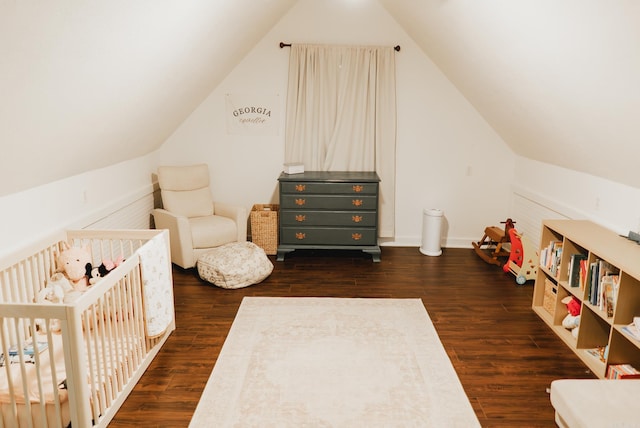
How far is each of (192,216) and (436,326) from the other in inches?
103

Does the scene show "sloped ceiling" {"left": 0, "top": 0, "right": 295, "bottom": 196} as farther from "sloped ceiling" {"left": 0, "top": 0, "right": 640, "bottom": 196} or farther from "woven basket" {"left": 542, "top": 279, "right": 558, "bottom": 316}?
"woven basket" {"left": 542, "top": 279, "right": 558, "bottom": 316}

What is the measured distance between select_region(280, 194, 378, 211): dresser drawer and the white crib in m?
1.76

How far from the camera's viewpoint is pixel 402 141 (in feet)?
17.2

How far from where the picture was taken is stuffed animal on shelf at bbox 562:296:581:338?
3216 millimetres

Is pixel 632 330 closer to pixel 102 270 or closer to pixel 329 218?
pixel 329 218

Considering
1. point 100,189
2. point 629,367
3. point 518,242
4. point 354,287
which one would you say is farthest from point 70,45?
point 518,242

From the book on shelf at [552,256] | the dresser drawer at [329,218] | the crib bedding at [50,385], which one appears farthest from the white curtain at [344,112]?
the crib bedding at [50,385]

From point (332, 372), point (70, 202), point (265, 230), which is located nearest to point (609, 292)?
point (332, 372)

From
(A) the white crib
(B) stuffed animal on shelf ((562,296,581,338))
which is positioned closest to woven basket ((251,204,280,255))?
(A) the white crib

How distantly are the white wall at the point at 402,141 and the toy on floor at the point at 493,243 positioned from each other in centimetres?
20

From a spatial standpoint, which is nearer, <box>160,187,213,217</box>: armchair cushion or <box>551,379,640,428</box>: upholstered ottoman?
<box>551,379,640,428</box>: upholstered ottoman

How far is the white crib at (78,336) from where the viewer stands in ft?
6.77

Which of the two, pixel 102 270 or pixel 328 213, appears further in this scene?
pixel 328 213

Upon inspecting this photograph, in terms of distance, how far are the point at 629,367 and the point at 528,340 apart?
63 cm
